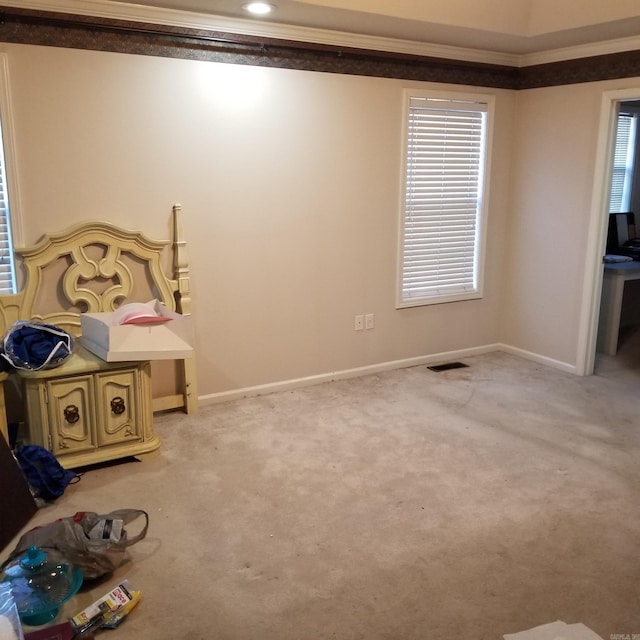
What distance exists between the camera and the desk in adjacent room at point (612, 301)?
5.44 m

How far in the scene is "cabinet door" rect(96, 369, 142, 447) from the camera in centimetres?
330

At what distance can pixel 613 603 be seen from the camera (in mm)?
2320

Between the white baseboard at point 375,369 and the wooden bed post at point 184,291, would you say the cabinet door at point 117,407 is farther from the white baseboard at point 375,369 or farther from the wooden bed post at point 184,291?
the white baseboard at point 375,369

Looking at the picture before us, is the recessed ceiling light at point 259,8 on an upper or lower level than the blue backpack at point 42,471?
upper

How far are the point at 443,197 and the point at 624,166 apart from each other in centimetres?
288

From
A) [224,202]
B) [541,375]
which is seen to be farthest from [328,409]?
[541,375]

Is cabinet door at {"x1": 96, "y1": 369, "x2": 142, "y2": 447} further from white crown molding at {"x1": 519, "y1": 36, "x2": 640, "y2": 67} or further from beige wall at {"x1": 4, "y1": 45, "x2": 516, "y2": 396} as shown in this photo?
white crown molding at {"x1": 519, "y1": 36, "x2": 640, "y2": 67}

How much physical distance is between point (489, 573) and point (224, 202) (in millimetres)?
2706

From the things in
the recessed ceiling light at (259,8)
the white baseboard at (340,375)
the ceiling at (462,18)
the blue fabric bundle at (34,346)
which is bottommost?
the white baseboard at (340,375)

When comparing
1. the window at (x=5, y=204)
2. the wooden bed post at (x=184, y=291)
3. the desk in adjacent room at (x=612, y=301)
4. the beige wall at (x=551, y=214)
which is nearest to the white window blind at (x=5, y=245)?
the window at (x=5, y=204)

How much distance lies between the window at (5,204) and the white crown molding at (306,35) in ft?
1.39

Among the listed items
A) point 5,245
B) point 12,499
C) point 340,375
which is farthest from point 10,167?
point 340,375

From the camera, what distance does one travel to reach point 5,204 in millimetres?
3447

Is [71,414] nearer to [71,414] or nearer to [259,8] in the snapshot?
[71,414]
